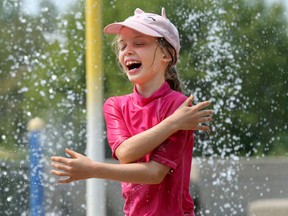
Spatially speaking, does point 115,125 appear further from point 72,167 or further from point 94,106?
point 94,106

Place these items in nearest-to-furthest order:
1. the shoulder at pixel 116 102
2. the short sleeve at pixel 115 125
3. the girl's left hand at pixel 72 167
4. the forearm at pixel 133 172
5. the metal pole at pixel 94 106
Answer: the girl's left hand at pixel 72 167, the forearm at pixel 133 172, the short sleeve at pixel 115 125, the shoulder at pixel 116 102, the metal pole at pixel 94 106

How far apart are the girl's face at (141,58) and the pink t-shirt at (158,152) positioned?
6cm

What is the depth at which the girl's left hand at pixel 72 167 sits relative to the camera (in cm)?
282

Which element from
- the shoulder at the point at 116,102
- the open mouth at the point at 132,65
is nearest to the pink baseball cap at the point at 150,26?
the open mouth at the point at 132,65

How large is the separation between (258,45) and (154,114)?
887cm

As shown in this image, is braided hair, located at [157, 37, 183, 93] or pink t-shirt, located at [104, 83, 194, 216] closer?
pink t-shirt, located at [104, 83, 194, 216]

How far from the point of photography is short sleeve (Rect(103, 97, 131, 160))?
120 inches

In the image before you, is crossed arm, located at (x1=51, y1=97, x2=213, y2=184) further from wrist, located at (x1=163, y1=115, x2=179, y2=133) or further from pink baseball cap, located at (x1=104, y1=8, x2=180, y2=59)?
pink baseball cap, located at (x1=104, y1=8, x2=180, y2=59)

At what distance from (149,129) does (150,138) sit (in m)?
0.04

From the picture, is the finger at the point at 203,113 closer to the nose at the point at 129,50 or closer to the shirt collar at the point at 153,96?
the shirt collar at the point at 153,96

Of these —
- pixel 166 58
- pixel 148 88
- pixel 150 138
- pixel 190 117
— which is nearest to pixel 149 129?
pixel 150 138

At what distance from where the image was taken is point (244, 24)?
1163cm

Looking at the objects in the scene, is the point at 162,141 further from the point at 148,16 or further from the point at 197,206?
the point at 197,206

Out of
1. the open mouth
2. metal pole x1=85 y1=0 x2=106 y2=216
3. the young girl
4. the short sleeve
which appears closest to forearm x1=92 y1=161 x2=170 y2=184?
the young girl
